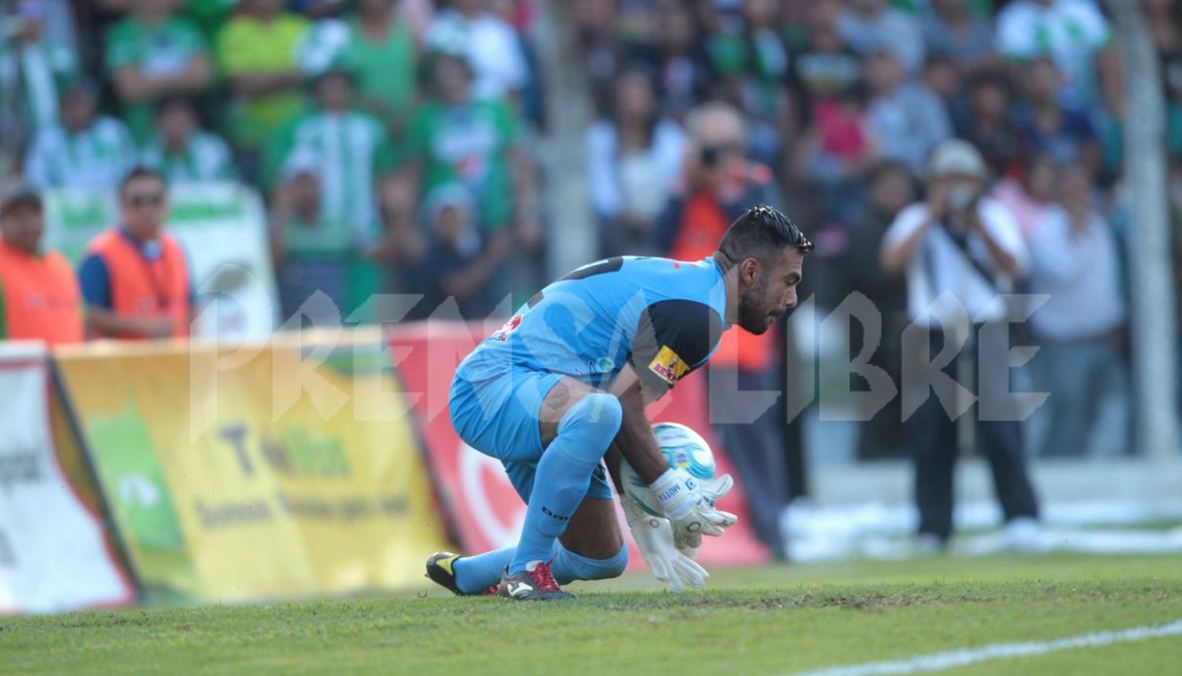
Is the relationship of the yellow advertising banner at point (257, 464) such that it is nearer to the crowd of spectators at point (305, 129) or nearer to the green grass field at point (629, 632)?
the crowd of spectators at point (305, 129)

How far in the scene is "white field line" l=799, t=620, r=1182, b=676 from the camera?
5859mm

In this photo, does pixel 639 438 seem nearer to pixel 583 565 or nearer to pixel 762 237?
pixel 583 565

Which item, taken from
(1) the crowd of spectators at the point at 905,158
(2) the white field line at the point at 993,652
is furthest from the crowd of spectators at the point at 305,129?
(2) the white field line at the point at 993,652

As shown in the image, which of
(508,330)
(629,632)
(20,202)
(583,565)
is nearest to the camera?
(629,632)

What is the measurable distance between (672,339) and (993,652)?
183 cm

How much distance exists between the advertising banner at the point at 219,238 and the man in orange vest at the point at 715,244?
10.3ft

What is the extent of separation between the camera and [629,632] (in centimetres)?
659

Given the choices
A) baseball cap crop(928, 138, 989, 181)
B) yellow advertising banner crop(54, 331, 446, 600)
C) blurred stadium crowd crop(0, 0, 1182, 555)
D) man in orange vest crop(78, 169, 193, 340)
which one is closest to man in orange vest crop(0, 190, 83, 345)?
man in orange vest crop(78, 169, 193, 340)

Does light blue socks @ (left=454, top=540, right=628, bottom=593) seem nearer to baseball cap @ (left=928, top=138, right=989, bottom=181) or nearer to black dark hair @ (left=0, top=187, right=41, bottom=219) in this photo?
black dark hair @ (left=0, top=187, right=41, bottom=219)

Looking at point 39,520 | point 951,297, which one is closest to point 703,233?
point 951,297

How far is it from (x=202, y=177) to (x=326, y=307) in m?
1.47

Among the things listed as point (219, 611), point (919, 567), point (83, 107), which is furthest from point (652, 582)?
point (83, 107)

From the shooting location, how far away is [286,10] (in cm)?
1524

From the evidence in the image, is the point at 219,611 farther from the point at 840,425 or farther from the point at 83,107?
the point at 840,425
